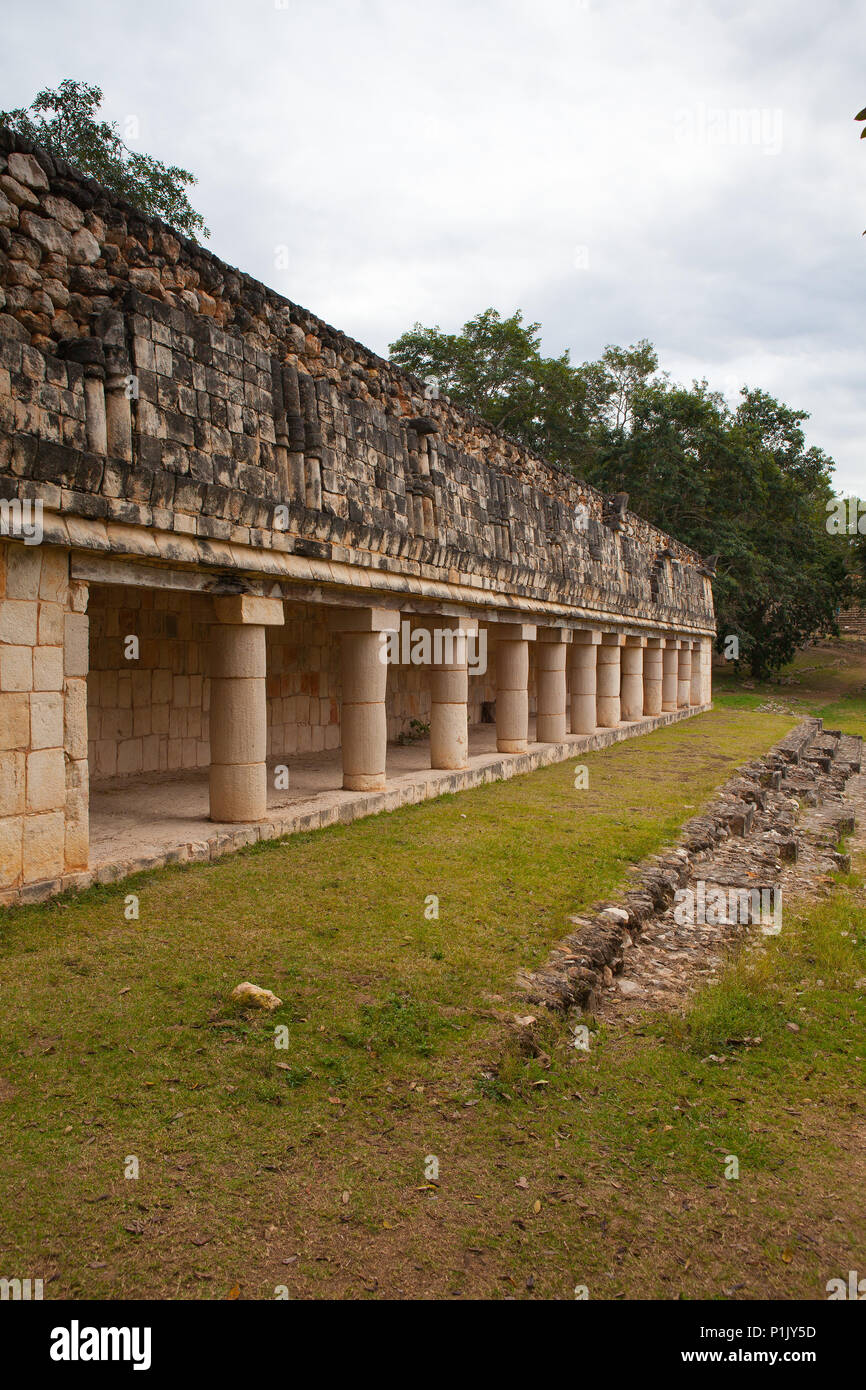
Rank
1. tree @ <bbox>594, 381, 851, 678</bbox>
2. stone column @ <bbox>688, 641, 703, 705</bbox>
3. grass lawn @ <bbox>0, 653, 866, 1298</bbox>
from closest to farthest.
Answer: grass lawn @ <bbox>0, 653, 866, 1298</bbox> → stone column @ <bbox>688, 641, 703, 705</bbox> → tree @ <bbox>594, 381, 851, 678</bbox>

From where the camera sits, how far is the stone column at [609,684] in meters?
20.6

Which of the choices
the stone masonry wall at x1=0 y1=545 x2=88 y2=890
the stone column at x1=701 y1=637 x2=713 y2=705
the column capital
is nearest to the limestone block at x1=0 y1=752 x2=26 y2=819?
the stone masonry wall at x1=0 y1=545 x2=88 y2=890

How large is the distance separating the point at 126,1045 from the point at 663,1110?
2500 millimetres

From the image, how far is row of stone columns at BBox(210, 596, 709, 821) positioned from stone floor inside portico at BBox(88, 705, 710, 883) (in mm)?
287

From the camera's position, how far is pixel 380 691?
10.4 meters

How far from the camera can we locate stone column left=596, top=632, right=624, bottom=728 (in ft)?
67.5

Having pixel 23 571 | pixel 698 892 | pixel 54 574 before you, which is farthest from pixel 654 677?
pixel 23 571

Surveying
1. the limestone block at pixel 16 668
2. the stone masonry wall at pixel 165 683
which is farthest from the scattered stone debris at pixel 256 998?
the stone masonry wall at pixel 165 683

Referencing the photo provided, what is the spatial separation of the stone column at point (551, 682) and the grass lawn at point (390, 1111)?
9.72 m

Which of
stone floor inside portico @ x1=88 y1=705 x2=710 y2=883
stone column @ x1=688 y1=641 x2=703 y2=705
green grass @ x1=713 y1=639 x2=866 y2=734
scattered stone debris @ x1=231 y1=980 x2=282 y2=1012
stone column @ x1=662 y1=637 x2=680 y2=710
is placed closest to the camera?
scattered stone debris @ x1=231 y1=980 x2=282 y2=1012

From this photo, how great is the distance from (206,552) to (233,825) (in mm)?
2459

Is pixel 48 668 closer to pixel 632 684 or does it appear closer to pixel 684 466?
pixel 632 684

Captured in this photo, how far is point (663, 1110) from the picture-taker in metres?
4.23

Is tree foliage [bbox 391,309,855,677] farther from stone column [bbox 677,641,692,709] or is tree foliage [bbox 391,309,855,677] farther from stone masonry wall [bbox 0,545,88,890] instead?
stone masonry wall [bbox 0,545,88,890]
